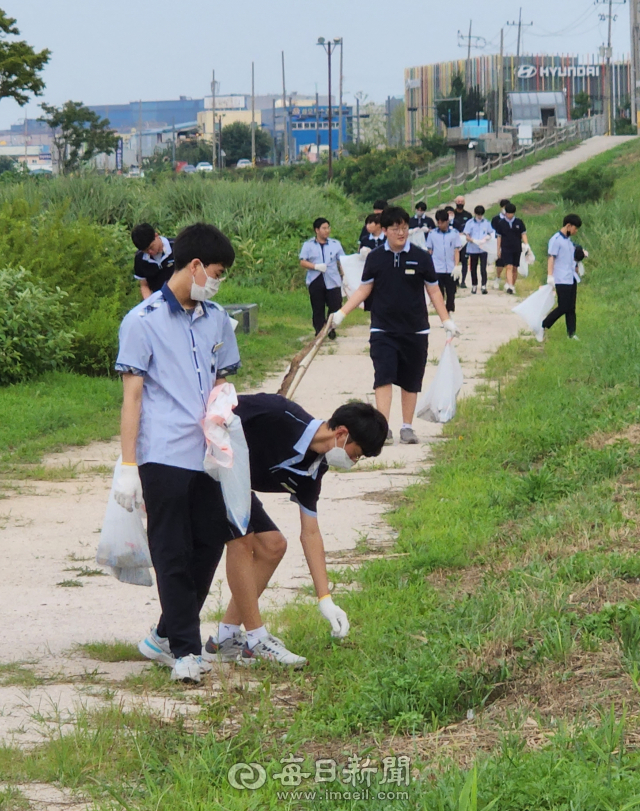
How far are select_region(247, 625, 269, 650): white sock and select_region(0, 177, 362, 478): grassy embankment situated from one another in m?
4.14

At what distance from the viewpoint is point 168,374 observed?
14.3 feet

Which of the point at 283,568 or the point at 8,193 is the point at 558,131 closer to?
the point at 8,193

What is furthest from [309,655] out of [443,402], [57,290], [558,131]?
[558,131]

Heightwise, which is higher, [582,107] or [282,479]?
[582,107]

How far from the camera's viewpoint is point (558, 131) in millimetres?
60906

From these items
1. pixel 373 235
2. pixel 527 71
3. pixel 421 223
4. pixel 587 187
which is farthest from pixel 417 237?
pixel 527 71

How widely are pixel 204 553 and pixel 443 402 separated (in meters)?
4.65

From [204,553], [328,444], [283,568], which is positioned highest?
[328,444]

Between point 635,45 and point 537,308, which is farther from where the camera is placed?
point 635,45

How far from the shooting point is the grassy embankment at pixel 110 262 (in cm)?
1002

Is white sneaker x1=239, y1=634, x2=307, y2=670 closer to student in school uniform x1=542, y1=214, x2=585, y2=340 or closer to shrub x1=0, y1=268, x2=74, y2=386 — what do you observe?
shrub x1=0, y1=268, x2=74, y2=386

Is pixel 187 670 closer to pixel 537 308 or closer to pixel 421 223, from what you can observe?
pixel 537 308

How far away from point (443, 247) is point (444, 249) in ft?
0.12

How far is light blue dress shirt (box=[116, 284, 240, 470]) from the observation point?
14.1 ft
